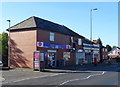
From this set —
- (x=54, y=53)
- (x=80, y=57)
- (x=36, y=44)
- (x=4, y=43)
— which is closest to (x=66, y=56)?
(x=54, y=53)

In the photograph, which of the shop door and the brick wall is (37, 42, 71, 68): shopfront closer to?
the shop door

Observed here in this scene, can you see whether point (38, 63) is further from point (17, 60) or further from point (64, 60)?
point (64, 60)

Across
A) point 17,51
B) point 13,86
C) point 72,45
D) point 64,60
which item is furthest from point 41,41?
point 13,86

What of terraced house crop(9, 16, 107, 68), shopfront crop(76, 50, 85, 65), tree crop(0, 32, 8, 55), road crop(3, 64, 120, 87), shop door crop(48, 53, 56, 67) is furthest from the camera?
shopfront crop(76, 50, 85, 65)

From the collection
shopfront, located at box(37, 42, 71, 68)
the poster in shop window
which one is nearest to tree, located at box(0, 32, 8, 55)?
shopfront, located at box(37, 42, 71, 68)

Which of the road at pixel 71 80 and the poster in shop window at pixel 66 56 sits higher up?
the poster in shop window at pixel 66 56

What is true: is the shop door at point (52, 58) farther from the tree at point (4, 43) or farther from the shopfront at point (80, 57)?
the tree at point (4, 43)

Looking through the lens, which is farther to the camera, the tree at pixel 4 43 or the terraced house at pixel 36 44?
the tree at pixel 4 43

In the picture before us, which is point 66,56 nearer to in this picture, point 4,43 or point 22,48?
point 22,48

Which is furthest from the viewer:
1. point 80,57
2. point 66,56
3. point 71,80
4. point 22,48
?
point 80,57

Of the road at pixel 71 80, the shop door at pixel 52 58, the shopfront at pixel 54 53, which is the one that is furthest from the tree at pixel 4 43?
the road at pixel 71 80

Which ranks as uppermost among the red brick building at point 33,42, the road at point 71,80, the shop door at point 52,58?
the red brick building at point 33,42

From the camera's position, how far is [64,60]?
31.9 metres

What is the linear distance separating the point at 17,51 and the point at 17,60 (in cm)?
128
